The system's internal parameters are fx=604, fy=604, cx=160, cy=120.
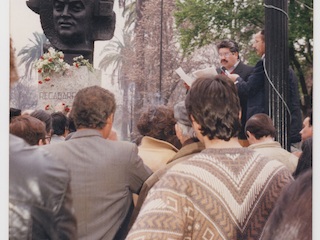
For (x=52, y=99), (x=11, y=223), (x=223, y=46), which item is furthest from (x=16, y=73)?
(x=223, y=46)

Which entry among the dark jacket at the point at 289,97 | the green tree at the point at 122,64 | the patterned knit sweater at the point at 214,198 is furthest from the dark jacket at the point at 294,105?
the green tree at the point at 122,64

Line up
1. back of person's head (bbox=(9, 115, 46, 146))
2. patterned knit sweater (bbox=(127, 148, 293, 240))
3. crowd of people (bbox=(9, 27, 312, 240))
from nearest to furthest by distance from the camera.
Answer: patterned knit sweater (bbox=(127, 148, 293, 240))
crowd of people (bbox=(9, 27, 312, 240))
back of person's head (bbox=(9, 115, 46, 146))

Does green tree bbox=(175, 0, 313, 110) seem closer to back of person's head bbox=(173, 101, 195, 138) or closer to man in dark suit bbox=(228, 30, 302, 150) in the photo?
man in dark suit bbox=(228, 30, 302, 150)

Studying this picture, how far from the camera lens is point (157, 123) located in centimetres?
304

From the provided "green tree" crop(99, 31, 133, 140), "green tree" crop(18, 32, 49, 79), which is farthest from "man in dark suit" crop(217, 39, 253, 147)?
Answer: "green tree" crop(18, 32, 49, 79)

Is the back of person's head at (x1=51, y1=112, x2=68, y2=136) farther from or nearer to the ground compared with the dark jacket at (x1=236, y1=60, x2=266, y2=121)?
nearer to the ground

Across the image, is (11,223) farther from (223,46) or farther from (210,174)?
(223,46)

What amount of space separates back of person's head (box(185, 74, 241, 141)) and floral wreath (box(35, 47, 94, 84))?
2.29 ft

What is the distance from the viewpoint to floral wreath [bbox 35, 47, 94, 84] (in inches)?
120

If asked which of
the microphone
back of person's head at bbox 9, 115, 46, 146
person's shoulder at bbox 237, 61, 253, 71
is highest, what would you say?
person's shoulder at bbox 237, 61, 253, 71

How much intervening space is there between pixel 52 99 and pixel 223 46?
2.99 ft

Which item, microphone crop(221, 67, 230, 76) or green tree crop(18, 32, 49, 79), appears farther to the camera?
green tree crop(18, 32, 49, 79)

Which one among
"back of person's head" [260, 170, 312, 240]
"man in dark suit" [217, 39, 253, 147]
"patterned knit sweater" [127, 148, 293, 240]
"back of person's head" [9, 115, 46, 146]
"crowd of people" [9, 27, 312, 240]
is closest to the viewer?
"back of person's head" [260, 170, 312, 240]

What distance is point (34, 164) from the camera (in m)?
2.98
